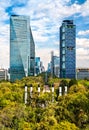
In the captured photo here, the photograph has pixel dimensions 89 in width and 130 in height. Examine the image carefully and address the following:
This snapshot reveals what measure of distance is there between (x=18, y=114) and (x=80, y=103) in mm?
5335

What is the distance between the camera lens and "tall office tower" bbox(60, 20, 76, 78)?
88.1 metres

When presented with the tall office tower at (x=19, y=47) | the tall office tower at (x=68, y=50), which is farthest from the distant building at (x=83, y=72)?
the tall office tower at (x=68, y=50)

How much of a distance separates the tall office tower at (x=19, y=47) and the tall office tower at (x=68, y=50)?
16360 mm

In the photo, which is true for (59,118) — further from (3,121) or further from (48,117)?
(3,121)

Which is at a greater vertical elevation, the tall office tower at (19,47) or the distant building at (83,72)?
the tall office tower at (19,47)

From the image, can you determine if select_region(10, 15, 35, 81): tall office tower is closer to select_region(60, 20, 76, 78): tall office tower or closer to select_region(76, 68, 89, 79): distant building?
select_region(60, 20, 76, 78): tall office tower

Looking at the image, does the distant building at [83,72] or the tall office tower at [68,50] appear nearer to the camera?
the tall office tower at [68,50]

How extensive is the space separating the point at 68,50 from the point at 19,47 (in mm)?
18456

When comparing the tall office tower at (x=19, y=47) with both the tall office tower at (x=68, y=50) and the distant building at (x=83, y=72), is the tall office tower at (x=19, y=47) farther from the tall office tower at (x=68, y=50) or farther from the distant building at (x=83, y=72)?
the distant building at (x=83, y=72)

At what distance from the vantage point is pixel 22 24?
104 metres

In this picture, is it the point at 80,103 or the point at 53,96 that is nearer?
the point at 80,103

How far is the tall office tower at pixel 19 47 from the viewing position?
3927 inches

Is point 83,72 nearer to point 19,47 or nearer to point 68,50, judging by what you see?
point 19,47

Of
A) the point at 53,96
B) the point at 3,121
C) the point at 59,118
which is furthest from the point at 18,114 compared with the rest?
the point at 53,96
